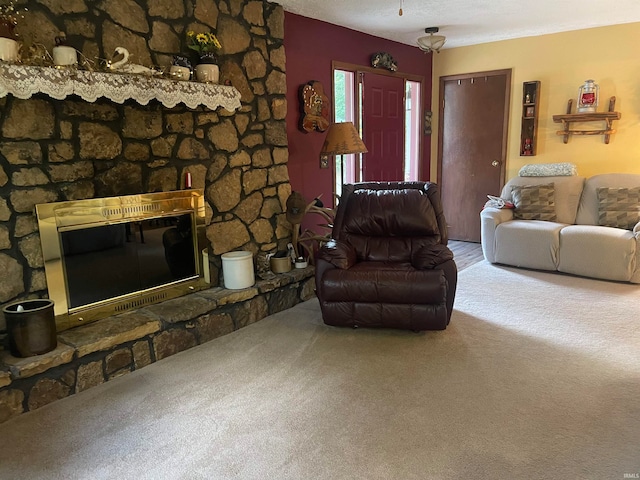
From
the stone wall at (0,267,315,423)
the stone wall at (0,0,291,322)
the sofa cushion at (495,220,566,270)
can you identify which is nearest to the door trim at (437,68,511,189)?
the sofa cushion at (495,220,566,270)

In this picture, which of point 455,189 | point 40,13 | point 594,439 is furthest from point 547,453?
point 455,189

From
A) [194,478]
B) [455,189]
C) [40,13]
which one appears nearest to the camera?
[194,478]

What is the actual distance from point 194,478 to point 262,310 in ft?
5.63

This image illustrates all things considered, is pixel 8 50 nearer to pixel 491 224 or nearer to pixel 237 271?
pixel 237 271

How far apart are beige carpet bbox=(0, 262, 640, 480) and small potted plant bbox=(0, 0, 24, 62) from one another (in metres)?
1.73

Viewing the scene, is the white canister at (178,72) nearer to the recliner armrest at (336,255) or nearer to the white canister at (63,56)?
the white canister at (63,56)

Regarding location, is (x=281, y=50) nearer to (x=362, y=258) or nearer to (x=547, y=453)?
(x=362, y=258)

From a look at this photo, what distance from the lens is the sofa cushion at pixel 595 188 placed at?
4.43 metres

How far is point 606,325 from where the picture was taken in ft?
10.6

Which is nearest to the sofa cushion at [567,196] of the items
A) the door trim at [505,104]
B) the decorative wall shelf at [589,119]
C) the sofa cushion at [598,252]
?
the sofa cushion at [598,252]

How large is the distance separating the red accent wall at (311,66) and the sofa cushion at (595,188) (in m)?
2.53

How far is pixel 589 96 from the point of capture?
188 inches

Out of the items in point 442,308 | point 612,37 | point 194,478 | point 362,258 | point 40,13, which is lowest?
point 194,478

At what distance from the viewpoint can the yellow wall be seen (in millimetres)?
4668
